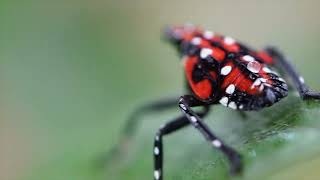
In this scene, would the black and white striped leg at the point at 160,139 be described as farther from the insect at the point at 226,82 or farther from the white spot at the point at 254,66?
the white spot at the point at 254,66

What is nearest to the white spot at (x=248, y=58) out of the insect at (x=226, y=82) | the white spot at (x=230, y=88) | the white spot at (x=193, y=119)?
the insect at (x=226, y=82)

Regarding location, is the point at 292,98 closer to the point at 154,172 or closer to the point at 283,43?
the point at 154,172

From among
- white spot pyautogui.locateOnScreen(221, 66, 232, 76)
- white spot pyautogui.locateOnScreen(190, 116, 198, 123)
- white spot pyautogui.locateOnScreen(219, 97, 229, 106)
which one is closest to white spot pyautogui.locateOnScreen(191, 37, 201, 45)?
white spot pyautogui.locateOnScreen(221, 66, 232, 76)

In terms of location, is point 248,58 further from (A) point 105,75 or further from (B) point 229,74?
(A) point 105,75

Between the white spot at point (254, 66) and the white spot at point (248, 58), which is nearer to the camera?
the white spot at point (254, 66)

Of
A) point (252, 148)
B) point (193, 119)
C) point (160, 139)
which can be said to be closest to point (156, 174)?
point (160, 139)

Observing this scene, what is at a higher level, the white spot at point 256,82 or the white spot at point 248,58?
the white spot at point 248,58

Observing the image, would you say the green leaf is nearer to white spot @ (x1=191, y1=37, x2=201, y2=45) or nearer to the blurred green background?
the blurred green background
